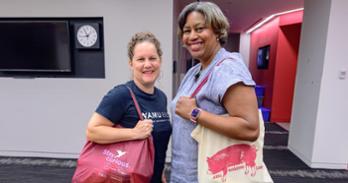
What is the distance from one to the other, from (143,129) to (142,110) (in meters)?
0.10

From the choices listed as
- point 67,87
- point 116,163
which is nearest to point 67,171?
point 67,87

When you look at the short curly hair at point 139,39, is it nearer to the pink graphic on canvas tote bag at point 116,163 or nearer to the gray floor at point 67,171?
the pink graphic on canvas tote bag at point 116,163

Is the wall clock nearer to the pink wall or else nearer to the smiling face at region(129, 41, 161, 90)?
the smiling face at region(129, 41, 161, 90)

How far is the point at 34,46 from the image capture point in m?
2.86

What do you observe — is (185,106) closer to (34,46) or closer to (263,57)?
(34,46)

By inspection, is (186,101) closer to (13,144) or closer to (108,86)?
(108,86)

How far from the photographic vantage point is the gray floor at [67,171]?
8.15ft

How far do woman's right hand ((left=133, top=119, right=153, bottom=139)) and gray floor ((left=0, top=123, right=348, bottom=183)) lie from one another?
1697 mm

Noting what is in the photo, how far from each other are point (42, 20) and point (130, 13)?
Answer: 3.72 feet

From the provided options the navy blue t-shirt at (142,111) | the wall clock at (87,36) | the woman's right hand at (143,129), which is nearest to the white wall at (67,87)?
the wall clock at (87,36)

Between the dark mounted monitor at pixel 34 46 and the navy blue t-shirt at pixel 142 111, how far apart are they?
226 cm

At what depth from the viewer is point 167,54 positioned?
8.89 ft

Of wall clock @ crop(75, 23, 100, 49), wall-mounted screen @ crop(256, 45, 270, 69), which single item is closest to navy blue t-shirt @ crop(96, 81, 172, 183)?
wall clock @ crop(75, 23, 100, 49)

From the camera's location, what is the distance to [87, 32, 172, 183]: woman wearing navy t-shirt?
87 cm
